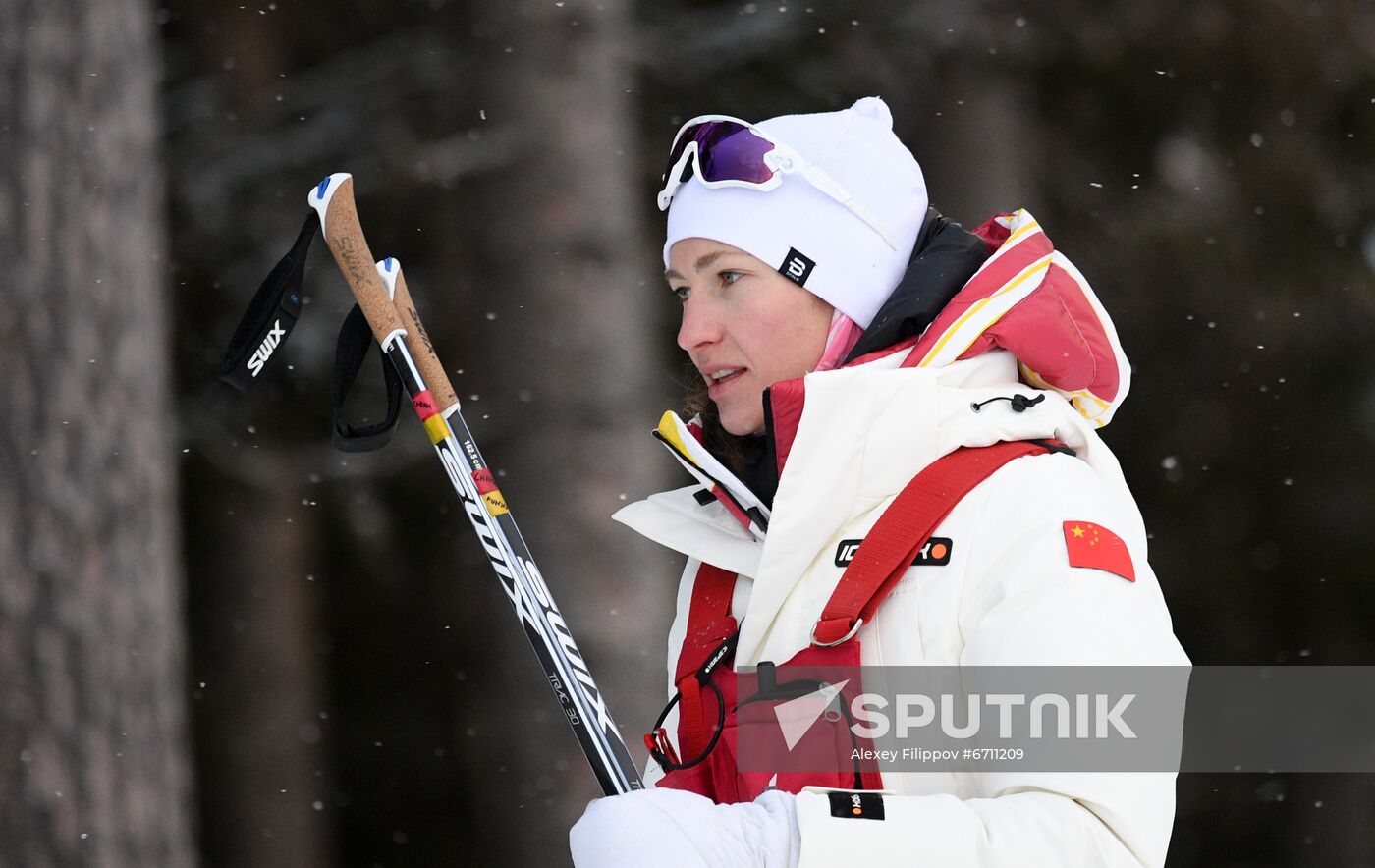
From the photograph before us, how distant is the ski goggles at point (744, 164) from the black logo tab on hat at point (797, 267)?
0.17m

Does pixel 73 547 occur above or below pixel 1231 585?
above

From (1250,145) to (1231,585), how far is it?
267 centimetres

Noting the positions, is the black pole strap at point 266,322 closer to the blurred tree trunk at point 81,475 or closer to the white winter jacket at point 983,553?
the white winter jacket at point 983,553

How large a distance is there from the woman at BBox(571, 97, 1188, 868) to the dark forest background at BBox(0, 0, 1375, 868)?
164cm

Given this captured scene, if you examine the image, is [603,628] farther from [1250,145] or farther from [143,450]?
[1250,145]

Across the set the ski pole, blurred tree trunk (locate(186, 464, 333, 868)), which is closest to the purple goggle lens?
the ski pole

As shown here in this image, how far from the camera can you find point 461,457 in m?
2.65

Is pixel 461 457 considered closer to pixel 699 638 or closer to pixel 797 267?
pixel 699 638

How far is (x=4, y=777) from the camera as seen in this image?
12.5 feet

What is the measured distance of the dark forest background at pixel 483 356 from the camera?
4.04 metres

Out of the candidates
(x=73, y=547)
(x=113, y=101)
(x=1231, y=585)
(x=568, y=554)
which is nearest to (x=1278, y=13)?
(x=1231, y=585)

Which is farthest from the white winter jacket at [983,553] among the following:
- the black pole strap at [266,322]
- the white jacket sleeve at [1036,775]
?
the black pole strap at [266,322]

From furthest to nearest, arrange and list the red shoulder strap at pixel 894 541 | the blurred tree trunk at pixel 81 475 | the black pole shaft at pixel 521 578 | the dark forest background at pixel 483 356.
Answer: the dark forest background at pixel 483 356, the blurred tree trunk at pixel 81 475, the black pole shaft at pixel 521 578, the red shoulder strap at pixel 894 541

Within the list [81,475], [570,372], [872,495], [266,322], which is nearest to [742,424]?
[872,495]
